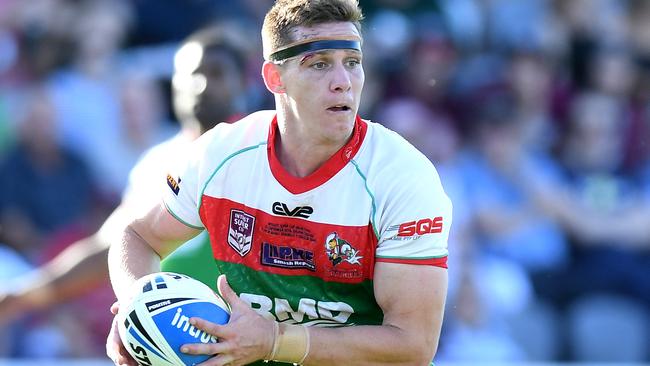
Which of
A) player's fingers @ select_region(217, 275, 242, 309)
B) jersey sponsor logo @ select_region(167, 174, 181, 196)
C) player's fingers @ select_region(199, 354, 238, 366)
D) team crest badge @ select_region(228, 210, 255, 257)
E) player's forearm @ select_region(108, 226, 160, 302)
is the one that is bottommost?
player's fingers @ select_region(199, 354, 238, 366)

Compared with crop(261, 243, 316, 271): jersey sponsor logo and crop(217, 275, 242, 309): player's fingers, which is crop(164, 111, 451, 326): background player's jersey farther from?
crop(217, 275, 242, 309): player's fingers

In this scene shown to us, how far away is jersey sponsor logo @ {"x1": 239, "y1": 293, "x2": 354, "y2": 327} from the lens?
4.75 meters

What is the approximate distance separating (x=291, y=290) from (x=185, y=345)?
0.65 meters

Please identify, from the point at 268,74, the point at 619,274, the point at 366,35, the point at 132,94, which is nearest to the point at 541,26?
the point at 366,35

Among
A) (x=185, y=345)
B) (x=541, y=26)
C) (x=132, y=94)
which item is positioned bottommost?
(x=185, y=345)

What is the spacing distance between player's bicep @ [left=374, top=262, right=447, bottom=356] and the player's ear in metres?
0.87

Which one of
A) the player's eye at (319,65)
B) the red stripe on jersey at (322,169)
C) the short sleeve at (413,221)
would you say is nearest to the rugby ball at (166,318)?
the red stripe on jersey at (322,169)

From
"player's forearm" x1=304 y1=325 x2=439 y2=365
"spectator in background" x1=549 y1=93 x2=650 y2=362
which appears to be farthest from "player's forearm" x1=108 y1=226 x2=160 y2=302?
"spectator in background" x1=549 y1=93 x2=650 y2=362

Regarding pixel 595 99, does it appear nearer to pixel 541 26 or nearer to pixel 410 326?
pixel 541 26

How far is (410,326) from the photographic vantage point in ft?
14.6

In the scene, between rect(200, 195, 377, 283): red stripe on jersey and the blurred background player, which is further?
the blurred background player

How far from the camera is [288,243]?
4.75 meters

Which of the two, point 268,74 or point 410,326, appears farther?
point 268,74

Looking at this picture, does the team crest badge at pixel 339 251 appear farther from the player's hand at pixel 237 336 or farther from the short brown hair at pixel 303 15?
the short brown hair at pixel 303 15
